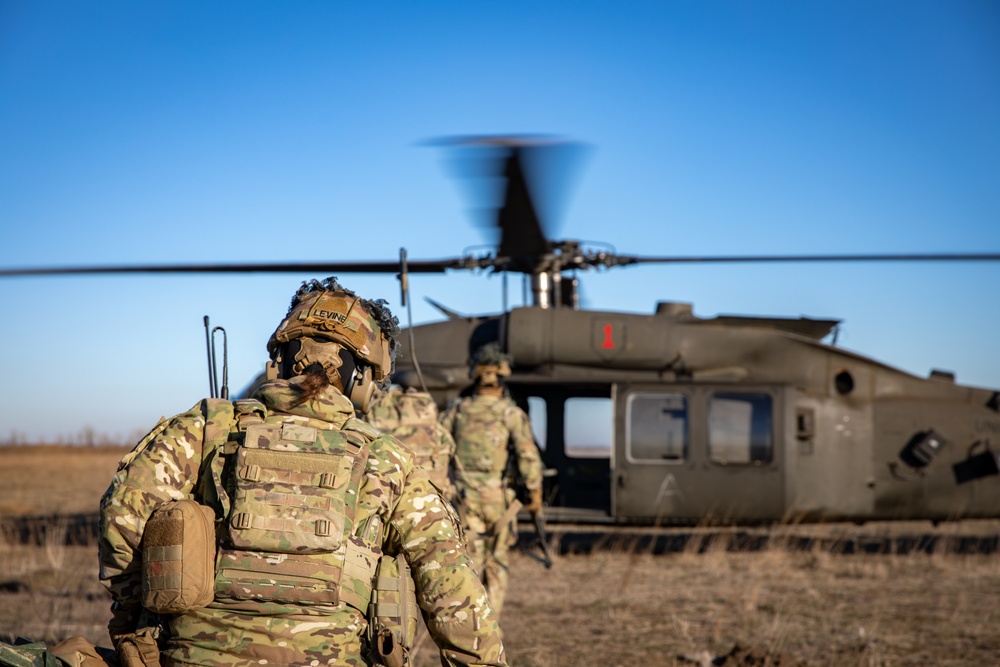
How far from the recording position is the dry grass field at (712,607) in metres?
6.13

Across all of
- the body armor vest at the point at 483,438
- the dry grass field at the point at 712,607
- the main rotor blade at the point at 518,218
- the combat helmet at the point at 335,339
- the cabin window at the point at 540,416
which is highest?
the main rotor blade at the point at 518,218

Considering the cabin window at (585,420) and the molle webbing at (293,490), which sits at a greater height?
the molle webbing at (293,490)

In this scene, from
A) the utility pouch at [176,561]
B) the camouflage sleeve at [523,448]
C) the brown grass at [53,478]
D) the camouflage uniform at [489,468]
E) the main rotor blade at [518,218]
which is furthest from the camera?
the brown grass at [53,478]

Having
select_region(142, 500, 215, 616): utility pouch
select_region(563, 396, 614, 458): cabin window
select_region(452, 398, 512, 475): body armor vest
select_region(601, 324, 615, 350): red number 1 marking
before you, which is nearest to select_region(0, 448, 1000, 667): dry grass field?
select_region(452, 398, 512, 475): body armor vest

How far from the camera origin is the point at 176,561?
2.13m

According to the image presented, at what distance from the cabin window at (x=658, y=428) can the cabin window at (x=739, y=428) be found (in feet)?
0.98

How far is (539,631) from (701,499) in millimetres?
3562

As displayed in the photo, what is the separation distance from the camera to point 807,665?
18.6 ft

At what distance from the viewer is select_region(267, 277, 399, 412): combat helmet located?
2561 mm

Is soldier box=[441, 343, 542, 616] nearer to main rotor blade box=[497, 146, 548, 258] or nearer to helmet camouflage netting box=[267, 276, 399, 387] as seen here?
main rotor blade box=[497, 146, 548, 258]

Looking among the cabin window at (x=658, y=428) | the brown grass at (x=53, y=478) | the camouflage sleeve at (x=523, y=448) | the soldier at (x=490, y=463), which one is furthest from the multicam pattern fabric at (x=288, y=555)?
the brown grass at (x=53, y=478)

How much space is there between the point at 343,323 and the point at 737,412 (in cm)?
804

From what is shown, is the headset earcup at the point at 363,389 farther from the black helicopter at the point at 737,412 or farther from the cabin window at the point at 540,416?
the cabin window at the point at 540,416

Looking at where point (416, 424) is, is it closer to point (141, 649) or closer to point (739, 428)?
point (141, 649)
